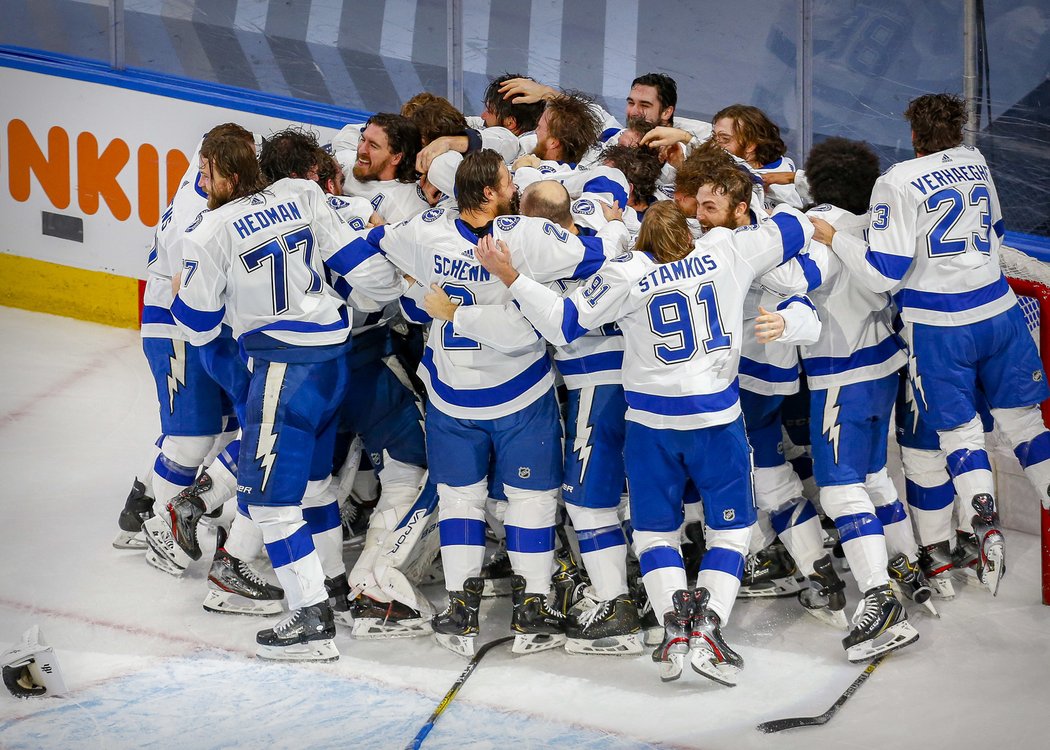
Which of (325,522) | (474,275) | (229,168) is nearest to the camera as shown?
(474,275)

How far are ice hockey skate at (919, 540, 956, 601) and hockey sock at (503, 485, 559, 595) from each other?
1323mm

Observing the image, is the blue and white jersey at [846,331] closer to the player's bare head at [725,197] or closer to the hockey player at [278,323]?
the player's bare head at [725,197]

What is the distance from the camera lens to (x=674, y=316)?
423cm

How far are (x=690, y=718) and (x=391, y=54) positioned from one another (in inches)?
159

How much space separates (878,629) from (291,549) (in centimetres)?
183

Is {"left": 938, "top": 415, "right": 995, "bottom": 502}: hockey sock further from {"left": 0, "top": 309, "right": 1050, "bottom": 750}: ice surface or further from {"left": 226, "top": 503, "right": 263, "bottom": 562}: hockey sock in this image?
{"left": 226, "top": 503, "right": 263, "bottom": 562}: hockey sock

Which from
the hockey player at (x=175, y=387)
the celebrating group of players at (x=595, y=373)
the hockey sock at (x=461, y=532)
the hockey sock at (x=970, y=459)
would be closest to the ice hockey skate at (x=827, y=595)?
the celebrating group of players at (x=595, y=373)

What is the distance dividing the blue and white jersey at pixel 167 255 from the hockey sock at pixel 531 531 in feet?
4.32

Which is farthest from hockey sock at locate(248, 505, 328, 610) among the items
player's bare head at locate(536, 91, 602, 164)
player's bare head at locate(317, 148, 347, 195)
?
player's bare head at locate(536, 91, 602, 164)

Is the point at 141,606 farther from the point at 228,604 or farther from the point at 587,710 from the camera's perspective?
the point at 587,710

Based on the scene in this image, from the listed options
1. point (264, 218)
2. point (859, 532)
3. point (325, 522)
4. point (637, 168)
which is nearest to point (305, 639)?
point (325, 522)

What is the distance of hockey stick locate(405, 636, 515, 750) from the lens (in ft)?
13.5

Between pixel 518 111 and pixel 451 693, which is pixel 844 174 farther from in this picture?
pixel 451 693

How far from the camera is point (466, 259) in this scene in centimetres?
438
